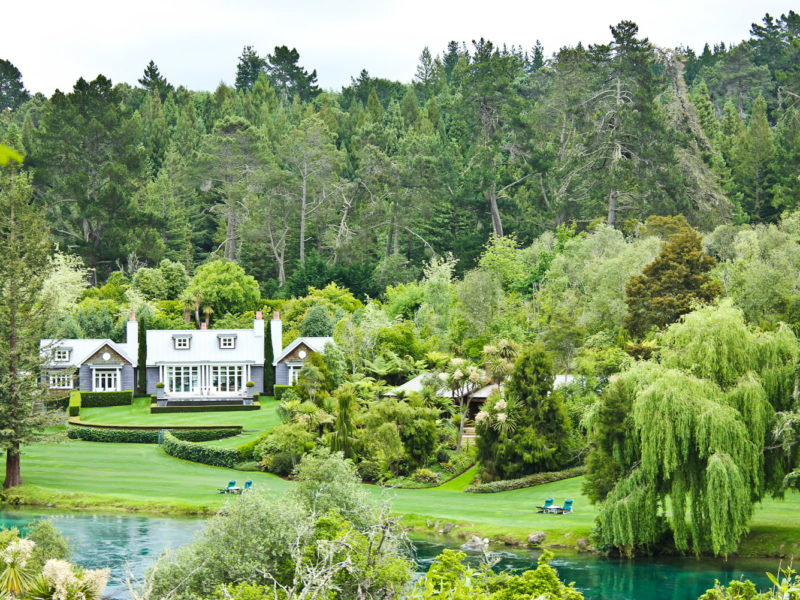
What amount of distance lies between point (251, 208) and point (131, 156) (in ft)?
40.2

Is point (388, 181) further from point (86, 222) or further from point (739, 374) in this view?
point (739, 374)

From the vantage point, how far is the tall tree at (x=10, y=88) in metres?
153

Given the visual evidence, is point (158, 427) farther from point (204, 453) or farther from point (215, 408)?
point (204, 453)

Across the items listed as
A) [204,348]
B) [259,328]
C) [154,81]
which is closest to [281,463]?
[204,348]

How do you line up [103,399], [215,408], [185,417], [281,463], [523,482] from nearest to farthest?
[523,482] < [281,463] < [185,417] < [215,408] < [103,399]

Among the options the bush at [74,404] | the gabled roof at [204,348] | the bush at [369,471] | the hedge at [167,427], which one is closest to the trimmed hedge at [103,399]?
the bush at [74,404]

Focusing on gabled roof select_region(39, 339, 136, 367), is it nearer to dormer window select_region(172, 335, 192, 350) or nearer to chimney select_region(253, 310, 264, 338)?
dormer window select_region(172, 335, 192, 350)

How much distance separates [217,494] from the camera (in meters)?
46.1

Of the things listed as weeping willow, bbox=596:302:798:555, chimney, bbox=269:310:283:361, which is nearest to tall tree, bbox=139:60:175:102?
chimney, bbox=269:310:283:361

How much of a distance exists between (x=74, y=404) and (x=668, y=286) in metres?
36.5

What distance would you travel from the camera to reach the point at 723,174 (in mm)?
90375

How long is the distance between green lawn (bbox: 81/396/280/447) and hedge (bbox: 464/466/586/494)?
1604 cm

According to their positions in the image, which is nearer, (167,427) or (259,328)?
(167,427)

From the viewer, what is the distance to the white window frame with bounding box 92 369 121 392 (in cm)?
6831
